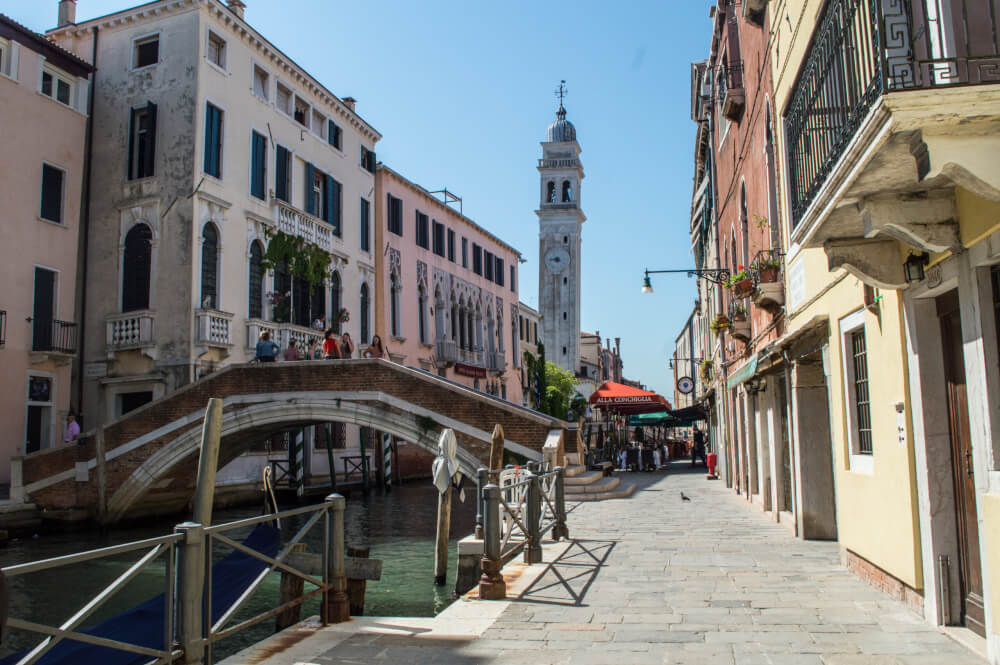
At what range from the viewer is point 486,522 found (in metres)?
6.76

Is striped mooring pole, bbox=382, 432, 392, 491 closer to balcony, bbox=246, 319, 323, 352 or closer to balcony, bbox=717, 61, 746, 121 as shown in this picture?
balcony, bbox=246, 319, 323, 352

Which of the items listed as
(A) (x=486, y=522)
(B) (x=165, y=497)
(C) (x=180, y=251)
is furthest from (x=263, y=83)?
(A) (x=486, y=522)

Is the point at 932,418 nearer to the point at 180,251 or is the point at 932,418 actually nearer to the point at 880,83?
the point at 880,83

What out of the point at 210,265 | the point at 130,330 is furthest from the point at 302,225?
the point at 130,330

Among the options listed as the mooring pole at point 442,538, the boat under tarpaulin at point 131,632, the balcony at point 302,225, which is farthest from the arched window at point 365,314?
the boat under tarpaulin at point 131,632

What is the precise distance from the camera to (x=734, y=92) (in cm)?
1218

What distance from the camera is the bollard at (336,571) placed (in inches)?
239

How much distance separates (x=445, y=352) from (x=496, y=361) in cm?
627

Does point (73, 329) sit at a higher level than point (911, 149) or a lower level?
higher

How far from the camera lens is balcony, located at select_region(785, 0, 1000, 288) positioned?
3.56 metres

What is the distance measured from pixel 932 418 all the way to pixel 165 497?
58.8ft

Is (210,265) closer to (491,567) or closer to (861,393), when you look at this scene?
(491,567)

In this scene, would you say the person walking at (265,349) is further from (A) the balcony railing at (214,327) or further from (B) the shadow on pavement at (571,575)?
(B) the shadow on pavement at (571,575)

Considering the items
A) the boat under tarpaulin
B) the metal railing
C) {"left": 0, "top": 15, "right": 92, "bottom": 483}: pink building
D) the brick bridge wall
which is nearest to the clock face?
{"left": 0, "top": 15, "right": 92, "bottom": 483}: pink building
